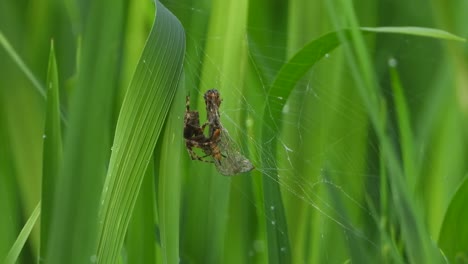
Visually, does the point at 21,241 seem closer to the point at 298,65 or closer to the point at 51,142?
the point at 51,142

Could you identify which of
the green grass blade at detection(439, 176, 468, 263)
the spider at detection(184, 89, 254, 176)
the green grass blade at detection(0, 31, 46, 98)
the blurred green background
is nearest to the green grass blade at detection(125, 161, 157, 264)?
the blurred green background

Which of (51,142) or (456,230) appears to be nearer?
(51,142)

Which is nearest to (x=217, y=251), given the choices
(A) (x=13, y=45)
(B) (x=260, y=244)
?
(B) (x=260, y=244)

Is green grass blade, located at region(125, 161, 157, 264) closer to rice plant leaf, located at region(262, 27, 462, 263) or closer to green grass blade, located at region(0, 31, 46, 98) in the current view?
rice plant leaf, located at region(262, 27, 462, 263)

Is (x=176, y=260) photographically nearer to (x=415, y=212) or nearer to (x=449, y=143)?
(x=415, y=212)

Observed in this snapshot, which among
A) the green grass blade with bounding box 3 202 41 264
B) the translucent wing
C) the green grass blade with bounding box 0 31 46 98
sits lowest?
the green grass blade with bounding box 3 202 41 264

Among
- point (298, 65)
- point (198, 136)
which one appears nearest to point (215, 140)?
point (198, 136)

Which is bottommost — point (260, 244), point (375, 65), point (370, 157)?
point (260, 244)
